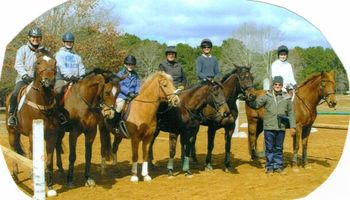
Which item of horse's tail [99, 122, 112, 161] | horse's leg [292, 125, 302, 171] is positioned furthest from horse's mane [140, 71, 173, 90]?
horse's leg [292, 125, 302, 171]

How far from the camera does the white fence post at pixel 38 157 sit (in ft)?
18.2

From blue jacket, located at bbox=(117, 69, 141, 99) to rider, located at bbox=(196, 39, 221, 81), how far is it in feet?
2.93

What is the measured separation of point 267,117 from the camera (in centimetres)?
738

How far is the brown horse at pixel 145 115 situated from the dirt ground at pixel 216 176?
312 millimetres

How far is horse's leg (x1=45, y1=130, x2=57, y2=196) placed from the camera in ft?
21.2

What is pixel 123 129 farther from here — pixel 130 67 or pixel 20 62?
pixel 20 62

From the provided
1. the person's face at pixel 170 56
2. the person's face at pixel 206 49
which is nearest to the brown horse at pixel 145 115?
the person's face at pixel 170 56

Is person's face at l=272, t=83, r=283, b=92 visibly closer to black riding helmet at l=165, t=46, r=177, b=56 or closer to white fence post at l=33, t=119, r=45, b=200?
black riding helmet at l=165, t=46, r=177, b=56

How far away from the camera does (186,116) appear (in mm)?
7641

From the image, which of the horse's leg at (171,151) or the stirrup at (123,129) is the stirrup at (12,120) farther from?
the horse's leg at (171,151)

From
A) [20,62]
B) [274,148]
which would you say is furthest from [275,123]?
[20,62]

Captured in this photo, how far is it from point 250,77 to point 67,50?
266 centimetres

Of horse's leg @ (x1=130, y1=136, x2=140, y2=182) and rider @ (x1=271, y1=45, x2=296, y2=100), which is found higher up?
rider @ (x1=271, y1=45, x2=296, y2=100)

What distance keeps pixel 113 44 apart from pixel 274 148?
9.44 feet
